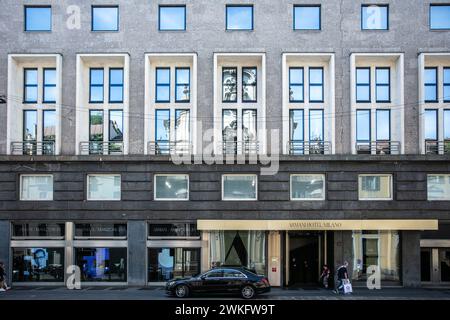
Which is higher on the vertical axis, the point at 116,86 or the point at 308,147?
the point at 116,86

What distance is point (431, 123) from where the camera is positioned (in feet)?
98.4

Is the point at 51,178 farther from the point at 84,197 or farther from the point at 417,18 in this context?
the point at 417,18

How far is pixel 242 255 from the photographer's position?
29344 millimetres

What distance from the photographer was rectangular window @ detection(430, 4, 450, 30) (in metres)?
29.9

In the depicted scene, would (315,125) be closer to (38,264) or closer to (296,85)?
(296,85)

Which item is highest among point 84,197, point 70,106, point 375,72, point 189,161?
point 375,72

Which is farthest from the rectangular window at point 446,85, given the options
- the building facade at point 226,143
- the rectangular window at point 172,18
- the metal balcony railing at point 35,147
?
the metal balcony railing at point 35,147

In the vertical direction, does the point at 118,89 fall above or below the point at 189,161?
above

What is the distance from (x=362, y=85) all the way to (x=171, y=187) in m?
13.5

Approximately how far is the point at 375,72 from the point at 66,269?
2260 cm

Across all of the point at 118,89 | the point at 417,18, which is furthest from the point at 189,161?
the point at 417,18

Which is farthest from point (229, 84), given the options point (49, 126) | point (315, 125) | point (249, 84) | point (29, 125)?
point (29, 125)

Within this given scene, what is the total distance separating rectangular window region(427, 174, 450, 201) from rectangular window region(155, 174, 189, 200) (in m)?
14.8

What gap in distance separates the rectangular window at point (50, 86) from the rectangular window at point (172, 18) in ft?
24.7
